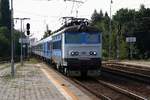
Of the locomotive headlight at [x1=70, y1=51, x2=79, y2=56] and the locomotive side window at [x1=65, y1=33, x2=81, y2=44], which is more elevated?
the locomotive side window at [x1=65, y1=33, x2=81, y2=44]

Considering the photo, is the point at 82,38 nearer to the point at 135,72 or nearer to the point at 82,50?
the point at 82,50

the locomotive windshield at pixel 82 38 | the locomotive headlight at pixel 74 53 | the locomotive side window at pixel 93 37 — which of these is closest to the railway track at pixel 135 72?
the locomotive side window at pixel 93 37

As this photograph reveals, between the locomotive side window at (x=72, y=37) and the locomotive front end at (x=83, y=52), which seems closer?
the locomotive front end at (x=83, y=52)

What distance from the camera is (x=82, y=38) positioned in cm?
2805

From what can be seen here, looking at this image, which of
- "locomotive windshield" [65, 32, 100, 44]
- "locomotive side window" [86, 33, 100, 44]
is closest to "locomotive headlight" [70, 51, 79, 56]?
"locomotive windshield" [65, 32, 100, 44]

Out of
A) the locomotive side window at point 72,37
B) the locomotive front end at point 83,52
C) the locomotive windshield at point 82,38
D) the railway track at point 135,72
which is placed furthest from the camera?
the railway track at point 135,72

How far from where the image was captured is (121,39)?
302 feet

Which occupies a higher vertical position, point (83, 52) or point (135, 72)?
point (83, 52)

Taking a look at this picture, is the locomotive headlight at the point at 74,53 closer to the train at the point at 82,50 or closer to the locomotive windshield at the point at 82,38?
the train at the point at 82,50

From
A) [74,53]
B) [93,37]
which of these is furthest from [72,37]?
[93,37]

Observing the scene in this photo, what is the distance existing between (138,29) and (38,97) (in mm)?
81191

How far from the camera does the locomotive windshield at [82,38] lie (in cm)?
2795

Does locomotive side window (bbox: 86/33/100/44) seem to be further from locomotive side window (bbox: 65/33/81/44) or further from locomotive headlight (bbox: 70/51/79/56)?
locomotive headlight (bbox: 70/51/79/56)

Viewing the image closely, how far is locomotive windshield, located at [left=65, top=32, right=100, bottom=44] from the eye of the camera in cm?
2795
